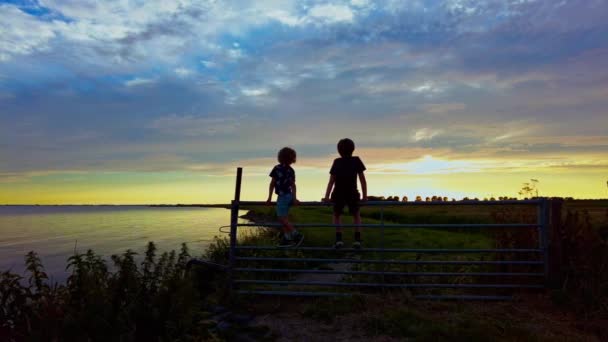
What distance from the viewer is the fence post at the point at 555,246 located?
815cm

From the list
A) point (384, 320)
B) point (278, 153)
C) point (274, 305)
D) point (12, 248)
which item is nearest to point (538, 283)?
point (384, 320)

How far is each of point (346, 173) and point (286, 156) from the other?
148cm

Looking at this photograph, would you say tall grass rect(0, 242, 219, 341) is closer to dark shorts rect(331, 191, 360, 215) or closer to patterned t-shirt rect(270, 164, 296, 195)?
patterned t-shirt rect(270, 164, 296, 195)

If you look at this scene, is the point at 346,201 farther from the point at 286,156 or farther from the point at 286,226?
the point at 286,156

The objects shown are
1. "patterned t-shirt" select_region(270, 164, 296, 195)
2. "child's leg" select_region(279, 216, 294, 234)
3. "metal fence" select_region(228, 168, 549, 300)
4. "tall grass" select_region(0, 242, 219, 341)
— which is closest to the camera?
"tall grass" select_region(0, 242, 219, 341)

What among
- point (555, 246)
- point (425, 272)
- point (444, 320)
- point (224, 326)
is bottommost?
point (224, 326)

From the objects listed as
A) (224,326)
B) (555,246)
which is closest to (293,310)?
(224,326)

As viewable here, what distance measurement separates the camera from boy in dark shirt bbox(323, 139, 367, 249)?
29.8ft

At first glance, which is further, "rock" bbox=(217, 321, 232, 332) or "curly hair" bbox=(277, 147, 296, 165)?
"curly hair" bbox=(277, 147, 296, 165)

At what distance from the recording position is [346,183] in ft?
30.2

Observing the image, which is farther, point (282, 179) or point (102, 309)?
point (282, 179)

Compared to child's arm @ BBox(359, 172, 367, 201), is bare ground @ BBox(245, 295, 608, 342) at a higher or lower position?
lower

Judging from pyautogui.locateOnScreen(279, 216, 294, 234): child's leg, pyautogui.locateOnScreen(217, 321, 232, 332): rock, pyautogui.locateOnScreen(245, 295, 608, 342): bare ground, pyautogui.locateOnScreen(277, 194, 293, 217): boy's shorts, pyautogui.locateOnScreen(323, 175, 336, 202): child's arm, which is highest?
pyautogui.locateOnScreen(323, 175, 336, 202): child's arm

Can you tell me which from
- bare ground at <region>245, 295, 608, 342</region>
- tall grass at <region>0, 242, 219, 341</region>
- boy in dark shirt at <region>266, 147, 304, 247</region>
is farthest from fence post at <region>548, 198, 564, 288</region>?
tall grass at <region>0, 242, 219, 341</region>
